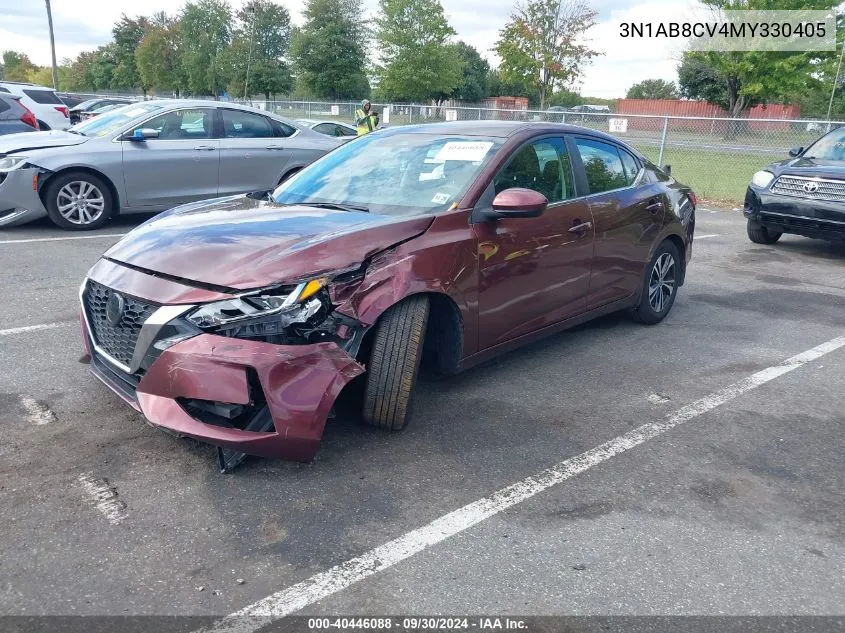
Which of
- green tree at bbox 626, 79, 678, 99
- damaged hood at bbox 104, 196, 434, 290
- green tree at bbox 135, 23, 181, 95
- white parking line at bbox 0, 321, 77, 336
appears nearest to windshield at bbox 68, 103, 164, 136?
white parking line at bbox 0, 321, 77, 336

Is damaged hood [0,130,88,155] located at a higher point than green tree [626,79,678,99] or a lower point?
lower

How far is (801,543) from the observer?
2.97 metres

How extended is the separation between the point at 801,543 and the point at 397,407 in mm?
1879

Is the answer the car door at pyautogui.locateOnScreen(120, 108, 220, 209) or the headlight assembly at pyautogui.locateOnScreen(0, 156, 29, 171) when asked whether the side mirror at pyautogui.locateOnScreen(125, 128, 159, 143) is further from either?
the headlight assembly at pyautogui.locateOnScreen(0, 156, 29, 171)

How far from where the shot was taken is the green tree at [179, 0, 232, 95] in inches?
1865

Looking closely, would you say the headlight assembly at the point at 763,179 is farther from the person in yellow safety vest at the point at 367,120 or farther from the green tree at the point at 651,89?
the green tree at the point at 651,89

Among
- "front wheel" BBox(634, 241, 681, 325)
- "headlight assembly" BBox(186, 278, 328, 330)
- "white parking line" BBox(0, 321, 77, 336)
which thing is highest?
"headlight assembly" BBox(186, 278, 328, 330)

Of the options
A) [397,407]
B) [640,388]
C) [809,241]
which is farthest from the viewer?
[809,241]

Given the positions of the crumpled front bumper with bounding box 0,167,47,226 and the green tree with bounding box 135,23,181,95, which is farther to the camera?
the green tree with bounding box 135,23,181,95

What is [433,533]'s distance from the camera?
2928 millimetres

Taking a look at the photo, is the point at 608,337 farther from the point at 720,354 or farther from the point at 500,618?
the point at 500,618

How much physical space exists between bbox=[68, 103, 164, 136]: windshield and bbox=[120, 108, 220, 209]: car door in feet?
0.80

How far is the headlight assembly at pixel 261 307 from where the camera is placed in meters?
3.07

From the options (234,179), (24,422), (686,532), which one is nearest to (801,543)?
(686,532)
